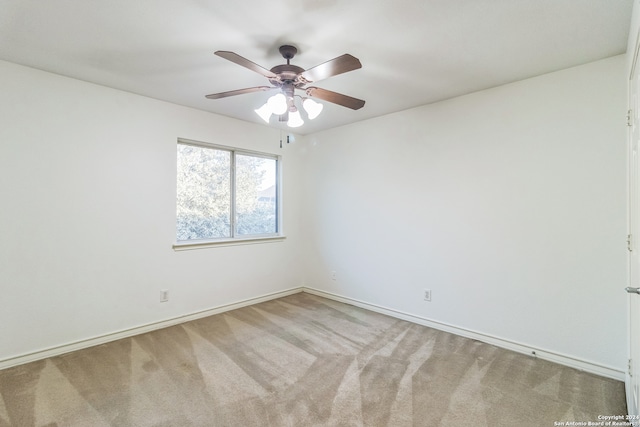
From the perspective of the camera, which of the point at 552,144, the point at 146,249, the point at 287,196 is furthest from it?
the point at 287,196

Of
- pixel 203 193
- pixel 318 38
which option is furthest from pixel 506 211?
pixel 203 193

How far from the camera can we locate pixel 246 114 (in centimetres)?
364

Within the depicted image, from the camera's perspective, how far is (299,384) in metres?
2.18

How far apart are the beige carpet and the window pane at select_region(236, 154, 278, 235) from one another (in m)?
1.55

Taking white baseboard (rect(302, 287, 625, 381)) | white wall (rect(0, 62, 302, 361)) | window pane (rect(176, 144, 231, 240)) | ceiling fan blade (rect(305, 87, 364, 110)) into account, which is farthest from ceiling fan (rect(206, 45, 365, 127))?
white baseboard (rect(302, 287, 625, 381))

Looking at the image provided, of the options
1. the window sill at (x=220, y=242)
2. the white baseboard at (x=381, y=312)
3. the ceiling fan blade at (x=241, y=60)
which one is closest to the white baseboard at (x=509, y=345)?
the white baseboard at (x=381, y=312)

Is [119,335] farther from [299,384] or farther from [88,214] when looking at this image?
[299,384]

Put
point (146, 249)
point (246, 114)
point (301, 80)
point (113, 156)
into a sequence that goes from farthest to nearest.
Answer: point (246, 114), point (146, 249), point (113, 156), point (301, 80)

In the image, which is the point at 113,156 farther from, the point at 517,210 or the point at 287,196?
the point at 517,210

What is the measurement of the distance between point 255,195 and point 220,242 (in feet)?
2.81

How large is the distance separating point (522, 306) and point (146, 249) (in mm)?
3711

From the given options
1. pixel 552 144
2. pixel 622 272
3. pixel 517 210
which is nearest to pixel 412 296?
pixel 517 210

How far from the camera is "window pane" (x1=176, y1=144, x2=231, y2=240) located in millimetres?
3471

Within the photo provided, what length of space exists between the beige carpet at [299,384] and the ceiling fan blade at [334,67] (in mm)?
2127
